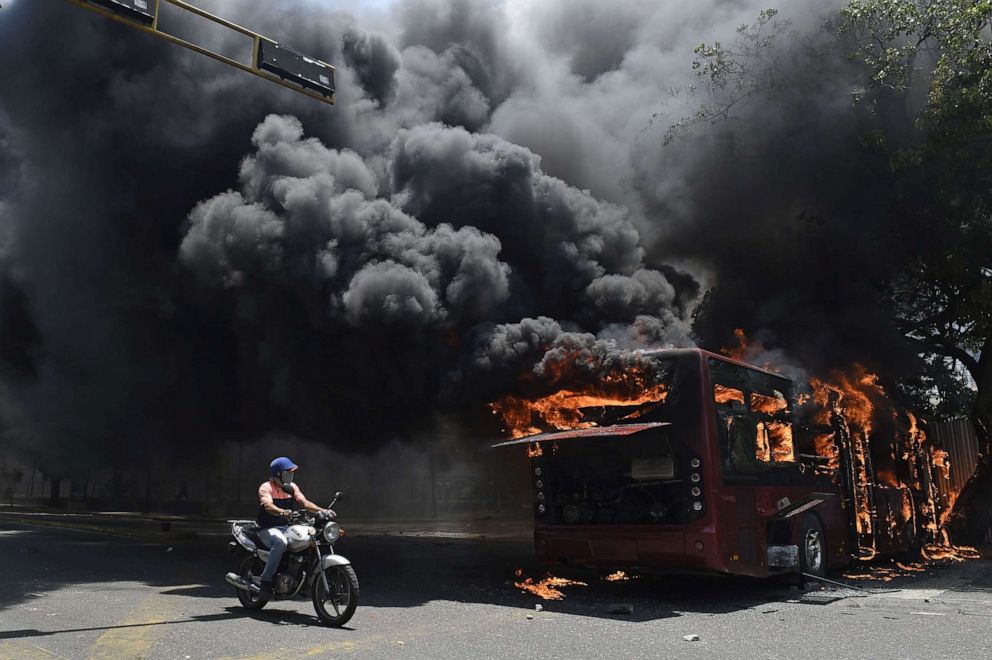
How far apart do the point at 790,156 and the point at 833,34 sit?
234cm

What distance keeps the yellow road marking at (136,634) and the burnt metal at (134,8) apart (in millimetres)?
6083

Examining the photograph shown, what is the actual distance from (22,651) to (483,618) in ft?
11.9

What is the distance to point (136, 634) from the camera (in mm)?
6266

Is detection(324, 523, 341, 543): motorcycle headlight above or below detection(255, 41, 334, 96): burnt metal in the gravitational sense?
below

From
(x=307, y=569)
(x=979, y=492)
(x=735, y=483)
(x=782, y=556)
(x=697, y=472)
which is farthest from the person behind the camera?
(x=979, y=492)

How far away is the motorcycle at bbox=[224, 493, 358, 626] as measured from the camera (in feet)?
21.7

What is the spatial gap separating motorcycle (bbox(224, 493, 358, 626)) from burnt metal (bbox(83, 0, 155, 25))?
17.8ft

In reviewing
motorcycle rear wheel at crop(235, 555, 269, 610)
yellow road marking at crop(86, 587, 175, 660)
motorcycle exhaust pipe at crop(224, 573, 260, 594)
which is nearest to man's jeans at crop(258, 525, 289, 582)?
motorcycle exhaust pipe at crop(224, 573, 260, 594)

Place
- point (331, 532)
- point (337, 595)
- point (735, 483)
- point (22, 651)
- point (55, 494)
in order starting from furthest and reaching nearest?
point (55, 494) < point (735, 483) < point (331, 532) < point (337, 595) < point (22, 651)

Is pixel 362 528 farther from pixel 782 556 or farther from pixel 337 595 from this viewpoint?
pixel 337 595

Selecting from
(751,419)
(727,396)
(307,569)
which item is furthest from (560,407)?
(307,569)

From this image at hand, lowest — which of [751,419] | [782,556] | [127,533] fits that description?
[127,533]

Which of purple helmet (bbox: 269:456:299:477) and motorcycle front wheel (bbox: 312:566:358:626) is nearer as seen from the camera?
motorcycle front wheel (bbox: 312:566:358:626)

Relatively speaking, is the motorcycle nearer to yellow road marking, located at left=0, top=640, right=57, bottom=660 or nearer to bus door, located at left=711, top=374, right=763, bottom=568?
yellow road marking, located at left=0, top=640, right=57, bottom=660
